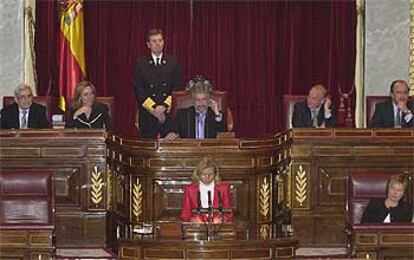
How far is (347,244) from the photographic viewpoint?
11234 mm

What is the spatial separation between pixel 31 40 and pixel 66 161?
3.70m

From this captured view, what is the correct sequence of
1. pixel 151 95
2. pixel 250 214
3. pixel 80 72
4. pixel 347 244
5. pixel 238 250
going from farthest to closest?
pixel 80 72
pixel 151 95
pixel 250 214
pixel 347 244
pixel 238 250

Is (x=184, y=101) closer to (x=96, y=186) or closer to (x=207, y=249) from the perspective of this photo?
(x=96, y=186)

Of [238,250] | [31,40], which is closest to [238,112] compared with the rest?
[31,40]

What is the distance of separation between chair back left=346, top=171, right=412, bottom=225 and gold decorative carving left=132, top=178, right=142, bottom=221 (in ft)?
7.23

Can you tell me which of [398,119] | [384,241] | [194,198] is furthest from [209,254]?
[398,119]

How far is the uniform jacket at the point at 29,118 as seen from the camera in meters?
12.5

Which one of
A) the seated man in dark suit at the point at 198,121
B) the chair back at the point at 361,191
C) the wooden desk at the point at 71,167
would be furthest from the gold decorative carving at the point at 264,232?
the wooden desk at the point at 71,167

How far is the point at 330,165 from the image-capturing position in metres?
12.0

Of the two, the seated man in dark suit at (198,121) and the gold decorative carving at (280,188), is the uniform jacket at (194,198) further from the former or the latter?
the seated man in dark suit at (198,121)

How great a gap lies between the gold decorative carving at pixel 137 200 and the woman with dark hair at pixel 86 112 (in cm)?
68

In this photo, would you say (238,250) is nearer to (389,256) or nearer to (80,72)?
(389,256)

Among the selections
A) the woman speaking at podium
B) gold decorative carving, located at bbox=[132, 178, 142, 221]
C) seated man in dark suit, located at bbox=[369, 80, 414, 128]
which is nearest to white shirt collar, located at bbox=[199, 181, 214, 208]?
the woman speaking at podium

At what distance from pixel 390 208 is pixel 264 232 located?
1184 mm
